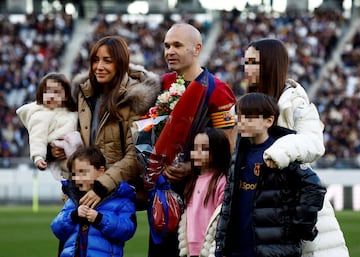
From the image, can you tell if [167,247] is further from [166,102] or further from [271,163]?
[271,163]

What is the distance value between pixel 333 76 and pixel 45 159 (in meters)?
31.4

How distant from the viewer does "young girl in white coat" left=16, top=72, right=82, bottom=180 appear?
28.6 feet

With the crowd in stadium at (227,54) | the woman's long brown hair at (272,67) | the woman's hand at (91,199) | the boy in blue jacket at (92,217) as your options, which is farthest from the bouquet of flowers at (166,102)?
the crowd in stadium at (227,54)

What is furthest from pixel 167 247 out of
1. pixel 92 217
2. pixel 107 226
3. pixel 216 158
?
pixel 216 158

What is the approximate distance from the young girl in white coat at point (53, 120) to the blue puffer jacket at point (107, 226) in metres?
0.52

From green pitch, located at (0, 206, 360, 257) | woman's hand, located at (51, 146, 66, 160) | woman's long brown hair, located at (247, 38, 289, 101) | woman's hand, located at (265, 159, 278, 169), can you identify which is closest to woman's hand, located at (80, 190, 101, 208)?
woman's hand, located at (51, 146, 66, 160)

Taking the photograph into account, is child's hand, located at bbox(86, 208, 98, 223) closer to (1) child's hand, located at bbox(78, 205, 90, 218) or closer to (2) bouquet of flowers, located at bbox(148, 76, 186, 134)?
(1) child's hand, located at bbox(78, 205, 90, 218)

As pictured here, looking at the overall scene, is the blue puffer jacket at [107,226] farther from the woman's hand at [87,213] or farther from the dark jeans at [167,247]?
the dark jeans at [167,247]

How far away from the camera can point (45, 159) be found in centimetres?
877

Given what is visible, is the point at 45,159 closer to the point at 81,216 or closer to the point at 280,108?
the point at 81,216

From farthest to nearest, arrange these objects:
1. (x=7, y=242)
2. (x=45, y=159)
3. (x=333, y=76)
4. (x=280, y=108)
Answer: (x=333, y=76) < (x=7, y=242) < (x=45, y=159) < (x=280, y=108)

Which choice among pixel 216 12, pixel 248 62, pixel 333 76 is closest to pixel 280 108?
pixel 248 62

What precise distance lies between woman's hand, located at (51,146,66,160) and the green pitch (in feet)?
21.1

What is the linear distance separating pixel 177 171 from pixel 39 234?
11.7 m
